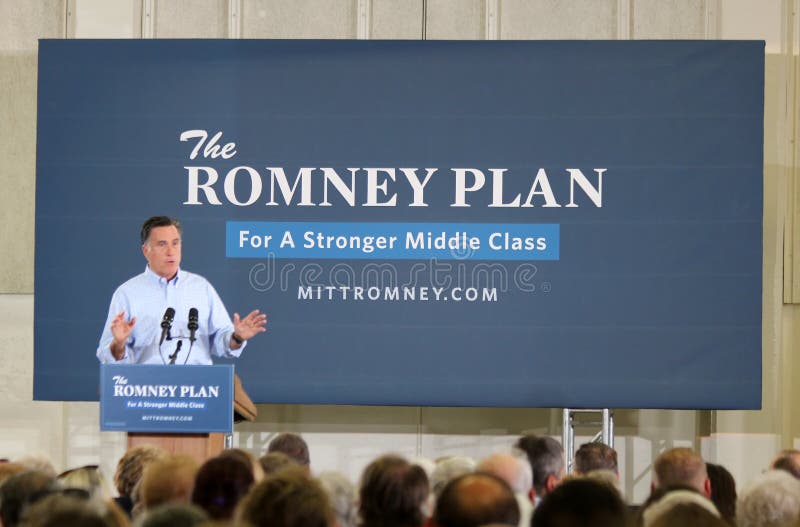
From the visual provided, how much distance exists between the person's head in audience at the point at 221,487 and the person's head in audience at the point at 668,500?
119 centimetres

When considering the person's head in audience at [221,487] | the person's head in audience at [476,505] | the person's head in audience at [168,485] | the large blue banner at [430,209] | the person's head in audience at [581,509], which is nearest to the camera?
the person's head in audience at [581,509]

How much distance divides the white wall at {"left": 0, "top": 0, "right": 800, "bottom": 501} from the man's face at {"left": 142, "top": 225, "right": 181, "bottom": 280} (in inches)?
62.5

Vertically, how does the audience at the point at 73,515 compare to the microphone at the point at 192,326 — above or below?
below

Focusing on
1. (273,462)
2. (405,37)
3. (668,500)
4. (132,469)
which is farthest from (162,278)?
(668,500)

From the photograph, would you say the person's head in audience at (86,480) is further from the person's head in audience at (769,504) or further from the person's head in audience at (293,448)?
the person's head in audience at (769,504)

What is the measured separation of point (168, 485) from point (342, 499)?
0.57m

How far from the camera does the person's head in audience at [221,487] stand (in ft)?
13.1

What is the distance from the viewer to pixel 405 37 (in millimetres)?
9438

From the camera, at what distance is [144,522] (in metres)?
3.07

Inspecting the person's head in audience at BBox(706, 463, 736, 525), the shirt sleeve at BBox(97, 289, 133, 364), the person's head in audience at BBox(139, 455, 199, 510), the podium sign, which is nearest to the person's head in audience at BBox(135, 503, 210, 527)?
the person's head in audience at BBox(139, 455, 199, 510)

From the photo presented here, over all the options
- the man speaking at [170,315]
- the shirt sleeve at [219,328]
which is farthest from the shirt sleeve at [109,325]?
the shirt sleeve at [219,328]

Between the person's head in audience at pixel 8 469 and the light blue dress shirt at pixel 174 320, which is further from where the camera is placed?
the light blue dress shirt at pixel 174 320

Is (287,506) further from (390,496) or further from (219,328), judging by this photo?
(219,328)

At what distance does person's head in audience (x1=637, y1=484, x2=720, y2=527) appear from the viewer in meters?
3.79
